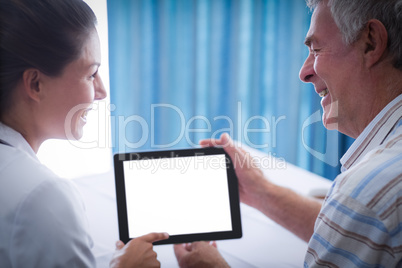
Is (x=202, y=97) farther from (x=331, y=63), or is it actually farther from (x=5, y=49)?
(x=5, y=49)

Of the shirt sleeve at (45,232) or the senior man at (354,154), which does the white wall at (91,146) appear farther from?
the shirt sleeve at (45,232)

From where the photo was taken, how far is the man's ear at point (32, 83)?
31.6 inches

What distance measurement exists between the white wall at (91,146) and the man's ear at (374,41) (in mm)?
1630

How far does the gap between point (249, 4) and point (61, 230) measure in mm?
2099

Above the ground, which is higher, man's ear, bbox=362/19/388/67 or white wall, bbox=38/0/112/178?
man's ear, bbox=362/19/388/67

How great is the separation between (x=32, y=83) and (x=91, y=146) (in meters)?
1.44

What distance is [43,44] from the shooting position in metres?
0.78

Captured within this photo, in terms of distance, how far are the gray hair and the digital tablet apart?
1.53 feet

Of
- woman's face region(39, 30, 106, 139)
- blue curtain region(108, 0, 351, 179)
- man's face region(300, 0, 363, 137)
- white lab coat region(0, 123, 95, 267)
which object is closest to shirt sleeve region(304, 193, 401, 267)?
man's face region(300, 0, 363, 137)

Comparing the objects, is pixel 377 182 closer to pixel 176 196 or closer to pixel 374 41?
pixel 374 41

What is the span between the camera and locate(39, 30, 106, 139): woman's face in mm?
849

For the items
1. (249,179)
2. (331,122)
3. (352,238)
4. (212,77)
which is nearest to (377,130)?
(331,122)

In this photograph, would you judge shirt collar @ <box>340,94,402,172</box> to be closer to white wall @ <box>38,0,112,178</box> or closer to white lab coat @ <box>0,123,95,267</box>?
white lab coat @ <box>0,123,95,267</box>

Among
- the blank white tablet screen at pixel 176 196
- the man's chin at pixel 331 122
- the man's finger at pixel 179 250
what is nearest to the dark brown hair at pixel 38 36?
the blank white tablet screen at pixel 176 196
